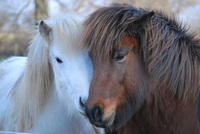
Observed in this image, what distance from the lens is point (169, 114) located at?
2.69 metres

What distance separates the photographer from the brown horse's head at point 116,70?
2574 millimetres

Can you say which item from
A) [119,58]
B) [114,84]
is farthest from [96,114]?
[119,58]

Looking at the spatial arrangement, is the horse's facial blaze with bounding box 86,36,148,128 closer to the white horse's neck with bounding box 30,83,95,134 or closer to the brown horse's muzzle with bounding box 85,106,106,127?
the brown horse's muzzle with bounding box 85,106,106,127

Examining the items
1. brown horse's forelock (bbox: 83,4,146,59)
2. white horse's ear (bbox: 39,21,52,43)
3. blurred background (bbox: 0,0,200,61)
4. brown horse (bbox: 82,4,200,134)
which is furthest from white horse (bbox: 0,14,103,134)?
blurred background (bbox: 0,0,200,61)

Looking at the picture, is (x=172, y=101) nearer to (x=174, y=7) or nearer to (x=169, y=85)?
(x=169, y=85)

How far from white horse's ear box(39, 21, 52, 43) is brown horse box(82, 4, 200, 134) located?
2.15 ft

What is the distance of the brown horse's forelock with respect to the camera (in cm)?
266

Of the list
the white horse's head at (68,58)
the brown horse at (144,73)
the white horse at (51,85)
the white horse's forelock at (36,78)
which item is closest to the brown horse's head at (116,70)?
the brown horse at (144,73)

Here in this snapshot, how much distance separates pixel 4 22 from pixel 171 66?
1013 cm

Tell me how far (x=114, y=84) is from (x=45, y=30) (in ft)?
3.29

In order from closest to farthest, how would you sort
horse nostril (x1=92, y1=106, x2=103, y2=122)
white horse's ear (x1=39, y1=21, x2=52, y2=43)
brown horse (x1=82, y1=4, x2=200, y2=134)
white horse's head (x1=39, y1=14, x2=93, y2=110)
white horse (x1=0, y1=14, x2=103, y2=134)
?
horse nostril (x1=92, y1=106, x2=103, y2=122), brown horse (x1=82, y1=4, x2=200, y2=134), white horse's head (x1=39, y1=14, x2=93, y2=110), white horse (x1=0, y1=14, x2=103, y2=134), white horse's ear (x1=39, y1=21, x2=52, y2=43)

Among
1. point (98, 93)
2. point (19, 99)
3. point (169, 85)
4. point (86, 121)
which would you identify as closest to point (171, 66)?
point (169, 85)

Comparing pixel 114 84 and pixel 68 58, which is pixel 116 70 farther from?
pixel 68 58

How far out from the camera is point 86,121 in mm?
3404
